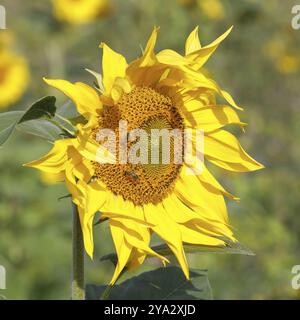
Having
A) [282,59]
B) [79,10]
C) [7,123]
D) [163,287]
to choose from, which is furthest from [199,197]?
[282,59]

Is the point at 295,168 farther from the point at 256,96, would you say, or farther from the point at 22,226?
the point at 22,226

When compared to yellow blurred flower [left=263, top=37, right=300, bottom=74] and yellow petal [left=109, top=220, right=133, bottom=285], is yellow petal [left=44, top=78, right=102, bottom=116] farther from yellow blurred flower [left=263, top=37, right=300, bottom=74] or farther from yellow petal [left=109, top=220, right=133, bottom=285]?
yellow blurred flower [left=263, top=37, right=300, bottom=74]

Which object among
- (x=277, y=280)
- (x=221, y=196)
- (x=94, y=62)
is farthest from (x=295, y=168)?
(x=221, y=196)

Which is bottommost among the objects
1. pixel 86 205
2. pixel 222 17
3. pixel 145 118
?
pixel 86 205

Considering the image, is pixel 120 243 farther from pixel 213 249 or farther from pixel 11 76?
pixel 11 76

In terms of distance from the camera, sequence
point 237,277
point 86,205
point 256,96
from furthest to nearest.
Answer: point 256,96
point 237,277
point 86,205

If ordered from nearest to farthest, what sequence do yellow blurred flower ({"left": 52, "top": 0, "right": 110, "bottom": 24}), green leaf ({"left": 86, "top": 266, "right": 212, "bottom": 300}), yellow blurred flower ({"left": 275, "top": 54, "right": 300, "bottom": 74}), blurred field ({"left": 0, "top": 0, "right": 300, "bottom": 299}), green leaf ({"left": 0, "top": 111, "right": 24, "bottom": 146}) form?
green leaf ({"left": 0, "top": 111, "right": 24, "bottom": 146})
green leaf ({"left": 86, "top": 266, "right": 212, "bottom": 300})
blurred field ({"left": 0, "top": 0, "right": 300, "bottom": 299})
yellow blurred flower ({"left": 52, "top": 0, "right": 110, "bottom": 24})
yellow blurred flower ({"left": 275, "top": 54, "right": 300, "bottom": 74})

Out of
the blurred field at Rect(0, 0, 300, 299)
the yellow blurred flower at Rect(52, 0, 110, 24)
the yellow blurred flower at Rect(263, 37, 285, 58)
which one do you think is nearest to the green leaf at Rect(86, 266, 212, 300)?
the blurred field at Rect(0, 0, 300, 299)
